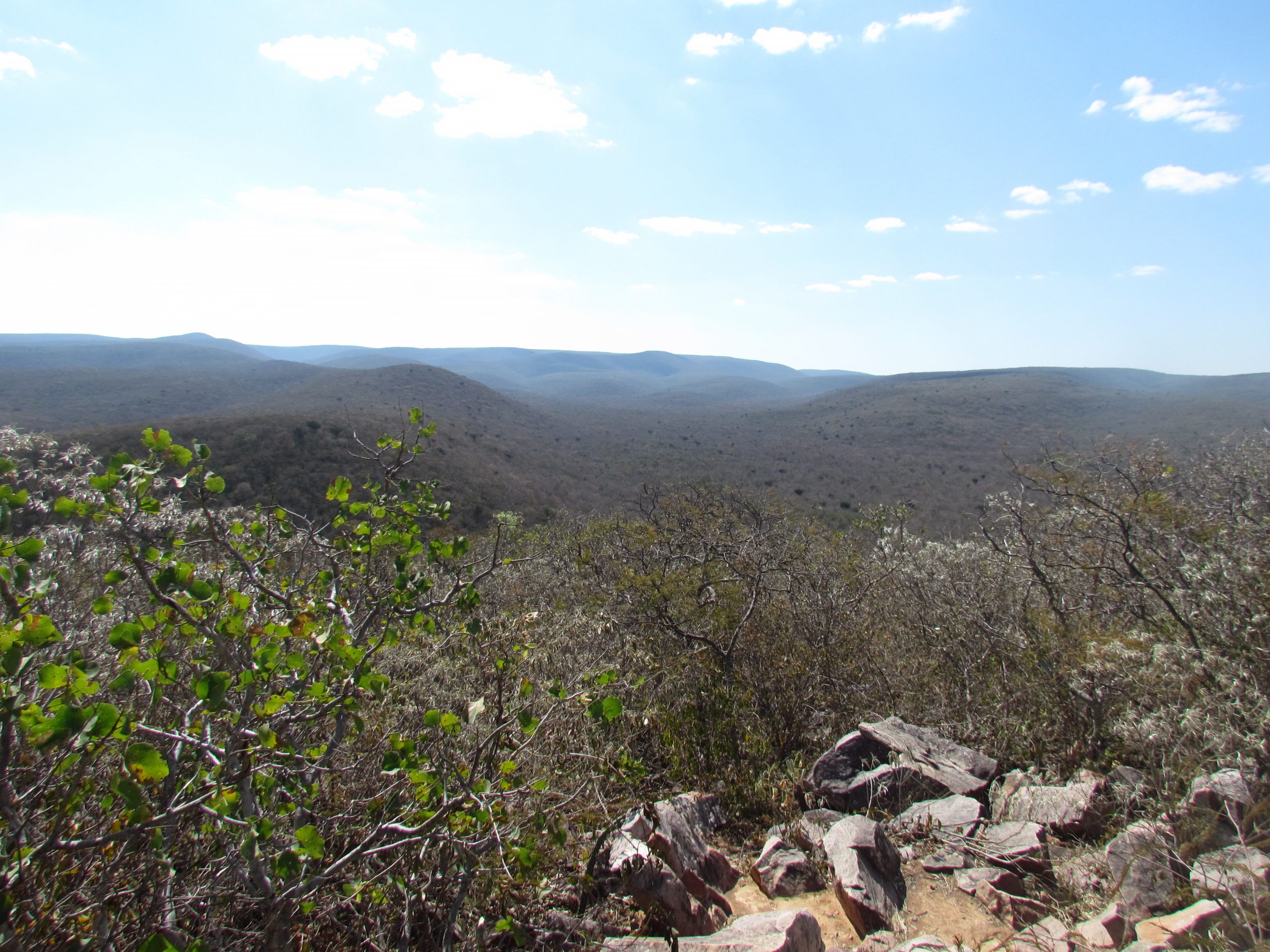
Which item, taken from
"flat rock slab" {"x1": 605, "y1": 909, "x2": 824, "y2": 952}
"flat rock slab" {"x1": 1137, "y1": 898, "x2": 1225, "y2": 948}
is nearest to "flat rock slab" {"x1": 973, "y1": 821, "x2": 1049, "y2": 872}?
"flat rock slab" {"x1": 1137, "y1": 898, "x2": 1225, "y2": 948}

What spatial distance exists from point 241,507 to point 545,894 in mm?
4121

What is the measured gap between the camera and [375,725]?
3934mm

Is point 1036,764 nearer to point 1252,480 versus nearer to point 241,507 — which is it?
point 241,507

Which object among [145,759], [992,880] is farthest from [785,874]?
[145,759]

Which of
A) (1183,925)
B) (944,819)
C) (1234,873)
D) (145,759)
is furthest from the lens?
(944,819)

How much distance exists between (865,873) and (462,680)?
2990 millimetres

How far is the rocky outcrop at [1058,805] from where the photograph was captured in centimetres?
389

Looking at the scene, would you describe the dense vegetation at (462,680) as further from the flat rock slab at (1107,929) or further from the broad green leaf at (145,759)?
the flat rock slab at (1107,929)

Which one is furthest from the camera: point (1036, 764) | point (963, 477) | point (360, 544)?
point (963, 477)

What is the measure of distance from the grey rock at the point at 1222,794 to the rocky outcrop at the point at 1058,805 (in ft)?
1.93

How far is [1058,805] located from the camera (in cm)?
404

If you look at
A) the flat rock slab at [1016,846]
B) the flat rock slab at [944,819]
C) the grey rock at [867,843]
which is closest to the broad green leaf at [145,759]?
the grey rock at [867,843]

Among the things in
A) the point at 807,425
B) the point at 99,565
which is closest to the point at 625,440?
the point at 807,425

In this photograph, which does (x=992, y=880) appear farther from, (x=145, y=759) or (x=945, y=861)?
(x=145, y=759)
